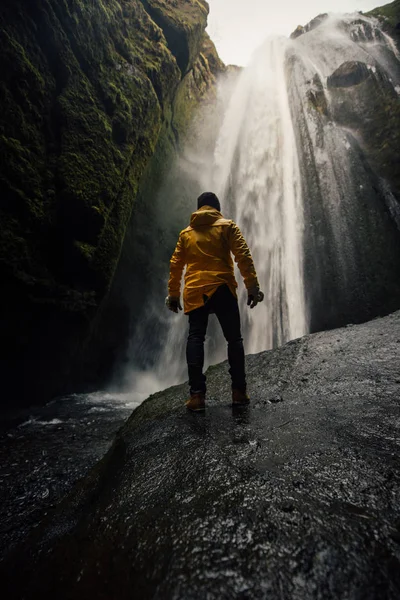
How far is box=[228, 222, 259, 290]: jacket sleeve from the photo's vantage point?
291 cm

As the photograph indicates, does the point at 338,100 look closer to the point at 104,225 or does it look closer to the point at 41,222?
the point at 104,225

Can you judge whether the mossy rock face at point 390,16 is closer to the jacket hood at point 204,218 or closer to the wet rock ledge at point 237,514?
the jacket hood at point 204,218

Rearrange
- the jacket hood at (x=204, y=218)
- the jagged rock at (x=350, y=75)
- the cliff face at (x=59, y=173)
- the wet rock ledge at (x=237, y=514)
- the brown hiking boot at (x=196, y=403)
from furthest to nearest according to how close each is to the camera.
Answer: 1. the jagged rock at (x=350, y=75)
2. the cliff face at (x=59, y=173)
3. the jacket hood at (x=204, y=218)
4. the brown hiking boot at (x=196, y=403)
5. the wet rock ledge at (x=237, y=514)

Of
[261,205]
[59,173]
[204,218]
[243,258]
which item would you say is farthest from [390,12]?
[243,258]

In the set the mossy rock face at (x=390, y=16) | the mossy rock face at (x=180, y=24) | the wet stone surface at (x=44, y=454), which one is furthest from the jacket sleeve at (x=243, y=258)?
the mossy rock face at (x=390, y=16)

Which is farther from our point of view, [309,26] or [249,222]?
[309,26]

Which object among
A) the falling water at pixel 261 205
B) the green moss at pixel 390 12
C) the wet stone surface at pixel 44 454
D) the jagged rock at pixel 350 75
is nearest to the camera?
the wet stone surface at pixel 44 454

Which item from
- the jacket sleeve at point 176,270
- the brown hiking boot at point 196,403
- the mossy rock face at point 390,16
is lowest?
the brown hiking boot at point 196,403

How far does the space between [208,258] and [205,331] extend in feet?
2.51

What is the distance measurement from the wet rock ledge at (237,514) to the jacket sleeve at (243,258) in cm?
133

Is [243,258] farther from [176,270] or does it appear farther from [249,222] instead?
[249,222]

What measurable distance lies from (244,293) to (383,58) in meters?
14.8

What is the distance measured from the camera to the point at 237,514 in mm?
1288

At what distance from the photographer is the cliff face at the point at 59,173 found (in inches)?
192
